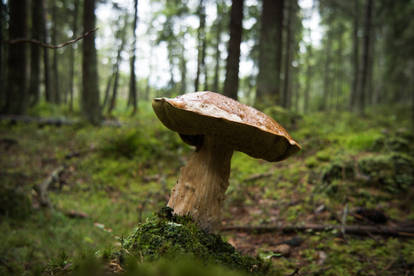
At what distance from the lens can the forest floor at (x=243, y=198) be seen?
258cm

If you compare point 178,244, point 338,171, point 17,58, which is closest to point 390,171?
point 338,171

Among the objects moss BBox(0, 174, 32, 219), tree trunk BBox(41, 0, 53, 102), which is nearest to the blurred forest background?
moss BBox(0, 174, 32, 219)

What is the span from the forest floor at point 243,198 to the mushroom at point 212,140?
65 cm

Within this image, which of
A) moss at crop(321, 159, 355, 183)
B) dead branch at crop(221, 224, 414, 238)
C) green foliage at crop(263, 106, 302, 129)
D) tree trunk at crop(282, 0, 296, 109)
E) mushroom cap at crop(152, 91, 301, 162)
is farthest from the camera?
tree trunk at crop(282, 0, 296, 109)

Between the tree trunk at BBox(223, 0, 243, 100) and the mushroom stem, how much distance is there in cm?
267

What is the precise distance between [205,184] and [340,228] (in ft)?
6.55

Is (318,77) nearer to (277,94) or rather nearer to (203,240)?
(277,94)

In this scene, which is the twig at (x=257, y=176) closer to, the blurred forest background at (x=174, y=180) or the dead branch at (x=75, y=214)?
the blurred forest background at (x=174, y=180)

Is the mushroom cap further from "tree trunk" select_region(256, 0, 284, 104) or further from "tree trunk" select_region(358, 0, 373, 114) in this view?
"tree trunk" select_region(358, 0, 373, 114)

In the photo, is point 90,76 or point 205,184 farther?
point 90,76

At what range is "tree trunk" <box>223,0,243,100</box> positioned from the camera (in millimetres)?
4621

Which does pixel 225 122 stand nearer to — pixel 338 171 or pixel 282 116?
pixel 338 171

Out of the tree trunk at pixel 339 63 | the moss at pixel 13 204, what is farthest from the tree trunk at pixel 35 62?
the tree trunk at pixel 339 63

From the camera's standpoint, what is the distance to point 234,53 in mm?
4629
